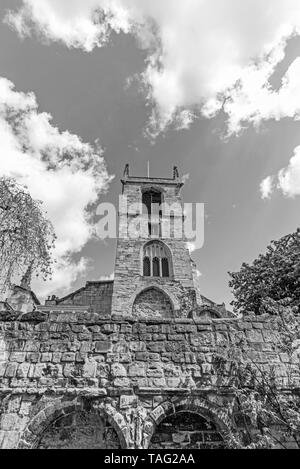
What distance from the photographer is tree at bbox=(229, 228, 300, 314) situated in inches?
443

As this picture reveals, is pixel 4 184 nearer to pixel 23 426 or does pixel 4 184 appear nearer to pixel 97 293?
pixel 23 426

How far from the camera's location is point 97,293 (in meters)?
17.6

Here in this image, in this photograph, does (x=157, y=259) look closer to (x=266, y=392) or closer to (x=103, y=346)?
(x=103, y=346)

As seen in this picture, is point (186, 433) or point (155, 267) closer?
point (186, 433)

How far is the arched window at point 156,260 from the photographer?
17.1 m

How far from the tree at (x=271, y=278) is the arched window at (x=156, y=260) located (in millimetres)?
4724

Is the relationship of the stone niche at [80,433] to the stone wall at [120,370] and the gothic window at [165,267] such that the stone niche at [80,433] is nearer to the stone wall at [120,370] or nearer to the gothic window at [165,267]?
the stone wall at [120,370]

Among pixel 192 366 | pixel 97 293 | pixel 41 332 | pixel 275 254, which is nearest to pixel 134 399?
pixel 192 366

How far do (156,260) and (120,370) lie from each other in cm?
1343

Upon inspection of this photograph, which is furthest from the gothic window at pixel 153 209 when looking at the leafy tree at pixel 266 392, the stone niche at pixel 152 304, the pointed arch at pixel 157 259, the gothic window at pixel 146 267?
the leafy tree at pixel 266 392

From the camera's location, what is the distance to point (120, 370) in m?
4.12

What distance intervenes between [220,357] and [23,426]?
10.9ft

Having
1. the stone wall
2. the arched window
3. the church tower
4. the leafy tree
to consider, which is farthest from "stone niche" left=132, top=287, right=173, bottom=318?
the leafy tree

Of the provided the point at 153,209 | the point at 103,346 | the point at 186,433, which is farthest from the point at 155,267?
the point at 186,433
